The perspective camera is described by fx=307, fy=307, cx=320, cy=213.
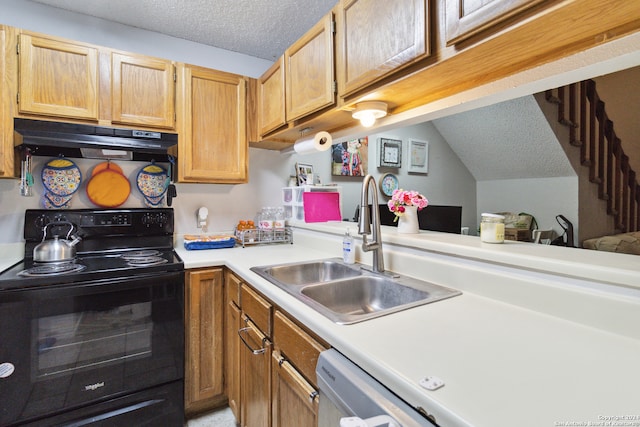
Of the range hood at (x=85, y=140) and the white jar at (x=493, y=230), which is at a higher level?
the range hood at (x=85, y=140)

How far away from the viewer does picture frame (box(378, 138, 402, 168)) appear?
3.26 meters

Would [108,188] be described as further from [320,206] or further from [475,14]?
[475,14]

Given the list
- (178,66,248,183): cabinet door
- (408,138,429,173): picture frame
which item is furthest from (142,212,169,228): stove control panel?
(408,138,429,173): picture frame

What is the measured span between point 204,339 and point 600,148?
4.11 meters

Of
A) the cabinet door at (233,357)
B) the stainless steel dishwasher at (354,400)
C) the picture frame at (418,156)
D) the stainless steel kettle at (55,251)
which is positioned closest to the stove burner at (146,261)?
the stainless steel kettle at (55,251)

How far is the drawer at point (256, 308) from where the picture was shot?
4.06 feet

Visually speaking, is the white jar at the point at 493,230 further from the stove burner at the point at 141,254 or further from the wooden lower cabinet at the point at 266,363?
the stove burner at the point at 141,254

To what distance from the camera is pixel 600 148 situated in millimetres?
3193

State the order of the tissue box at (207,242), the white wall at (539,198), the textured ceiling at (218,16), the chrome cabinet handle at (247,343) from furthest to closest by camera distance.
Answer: the white wall at (539,198)
the tissue box at (207,242)
the textured ceiling at (218,16)
the chrome cabinet handle at (247,343)

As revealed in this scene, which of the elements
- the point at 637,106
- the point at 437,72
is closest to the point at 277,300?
the point at 437,72

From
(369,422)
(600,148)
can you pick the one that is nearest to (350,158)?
(369,422)

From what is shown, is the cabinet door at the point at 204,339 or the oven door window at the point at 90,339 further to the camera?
the cabinet door at the point at 204,339

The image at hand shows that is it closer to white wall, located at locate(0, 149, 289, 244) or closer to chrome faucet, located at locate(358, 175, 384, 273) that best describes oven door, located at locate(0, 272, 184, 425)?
white wall, located at locate(0, 149, 289, 244)

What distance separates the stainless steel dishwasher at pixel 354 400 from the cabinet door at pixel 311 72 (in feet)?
3.79
